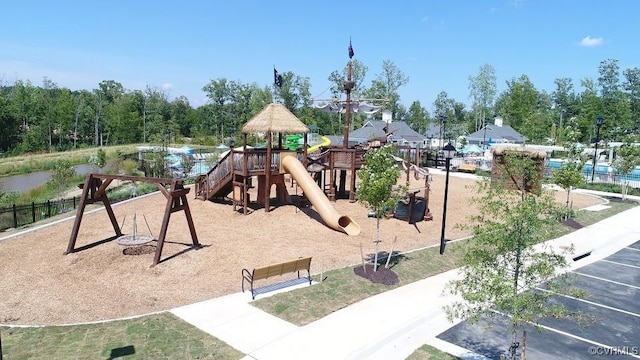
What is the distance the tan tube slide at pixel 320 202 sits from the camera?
19000 millimetres

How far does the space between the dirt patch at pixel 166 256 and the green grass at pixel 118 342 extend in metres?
0.67

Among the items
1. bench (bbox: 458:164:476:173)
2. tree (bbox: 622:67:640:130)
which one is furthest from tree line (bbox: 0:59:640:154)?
bench (bbox: 458:164:476:173)

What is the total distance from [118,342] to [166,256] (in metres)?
5.66

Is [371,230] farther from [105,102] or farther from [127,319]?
[105,102]

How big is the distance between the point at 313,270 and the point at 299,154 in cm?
1031

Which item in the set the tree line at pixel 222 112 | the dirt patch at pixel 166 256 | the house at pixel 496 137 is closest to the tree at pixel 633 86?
the tree line at pixel 222 112

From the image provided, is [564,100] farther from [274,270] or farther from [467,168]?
[274,270]

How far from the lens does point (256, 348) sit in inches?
383

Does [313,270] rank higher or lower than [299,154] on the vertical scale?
lower

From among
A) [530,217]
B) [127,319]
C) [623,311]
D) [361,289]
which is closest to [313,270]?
[361,289]

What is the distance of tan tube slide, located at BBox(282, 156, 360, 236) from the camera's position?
62.3ft

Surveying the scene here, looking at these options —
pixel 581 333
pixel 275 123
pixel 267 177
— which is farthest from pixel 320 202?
pixel 581 333

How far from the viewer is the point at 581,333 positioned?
1121 cm

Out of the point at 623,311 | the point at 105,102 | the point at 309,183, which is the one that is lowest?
the point at 623,311
